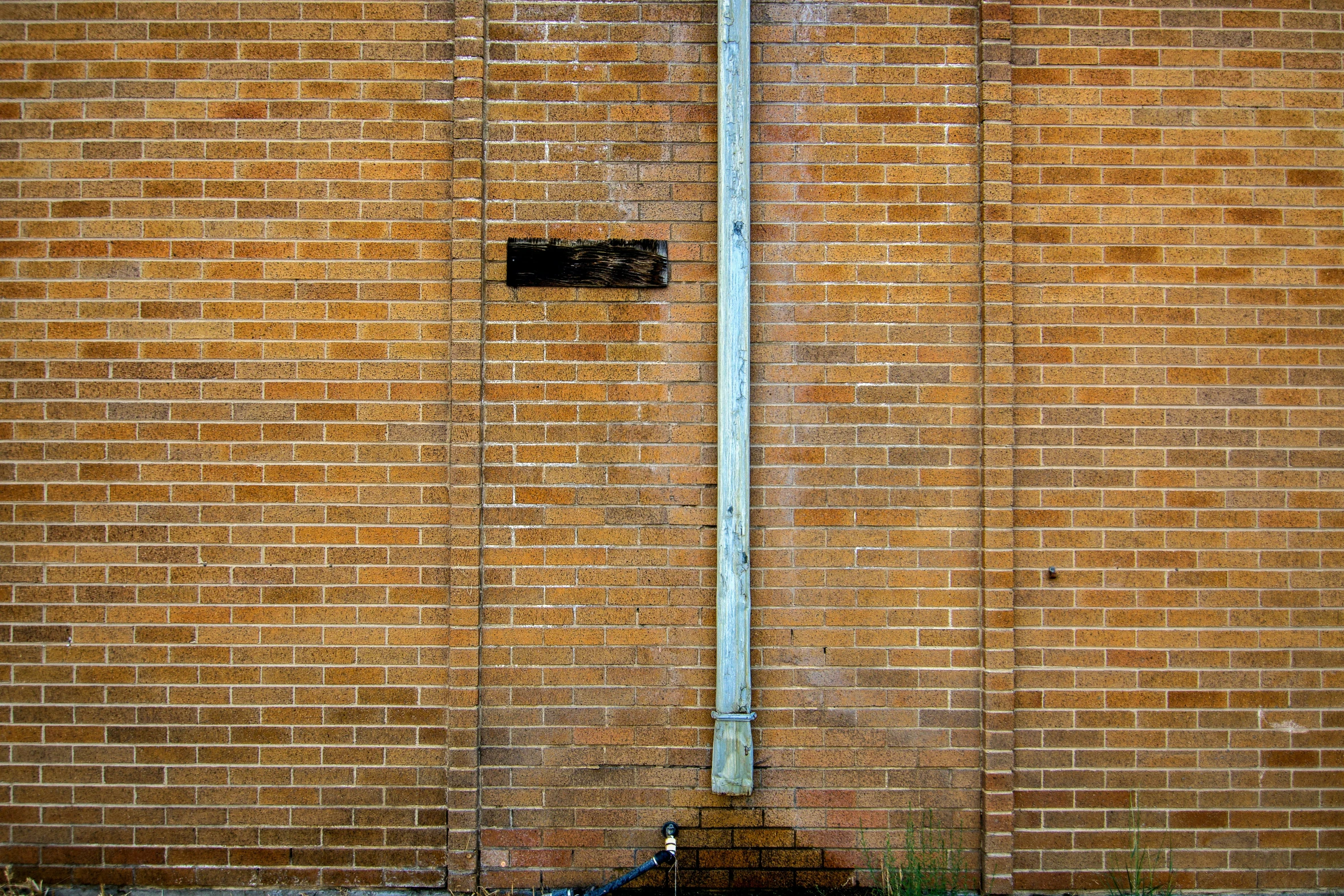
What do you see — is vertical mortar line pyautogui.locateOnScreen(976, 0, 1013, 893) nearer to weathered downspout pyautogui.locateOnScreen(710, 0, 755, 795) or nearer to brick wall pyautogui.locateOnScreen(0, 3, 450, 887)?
weathered downspout pyautogui.locateOnScreen(710, 0, 755, 795)

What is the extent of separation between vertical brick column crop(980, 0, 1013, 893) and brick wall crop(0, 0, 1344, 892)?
0.9 inches

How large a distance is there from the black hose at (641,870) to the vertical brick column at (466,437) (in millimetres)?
648

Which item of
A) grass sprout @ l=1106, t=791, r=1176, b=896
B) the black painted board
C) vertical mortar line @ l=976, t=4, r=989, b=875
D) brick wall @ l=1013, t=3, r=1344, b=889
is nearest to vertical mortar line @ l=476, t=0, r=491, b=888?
the black painted board

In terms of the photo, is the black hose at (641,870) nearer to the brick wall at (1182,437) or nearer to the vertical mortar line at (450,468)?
the vertical mortar line at (450,468)

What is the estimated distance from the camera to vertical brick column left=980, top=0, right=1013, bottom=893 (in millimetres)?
4129

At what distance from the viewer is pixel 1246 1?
4367mm

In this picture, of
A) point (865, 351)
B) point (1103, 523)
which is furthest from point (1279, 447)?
point (865, 351)

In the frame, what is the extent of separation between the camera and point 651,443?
423 cm

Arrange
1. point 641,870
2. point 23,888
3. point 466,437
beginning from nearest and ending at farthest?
point 641,870, point 23,888, point 466,437

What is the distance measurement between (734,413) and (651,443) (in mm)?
430

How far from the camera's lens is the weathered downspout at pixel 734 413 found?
4.05 m

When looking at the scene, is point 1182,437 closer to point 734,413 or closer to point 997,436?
point 997,436

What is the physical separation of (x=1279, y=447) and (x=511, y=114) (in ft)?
13.5

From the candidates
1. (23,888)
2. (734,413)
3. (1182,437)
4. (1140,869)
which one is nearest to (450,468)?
(734,413)
